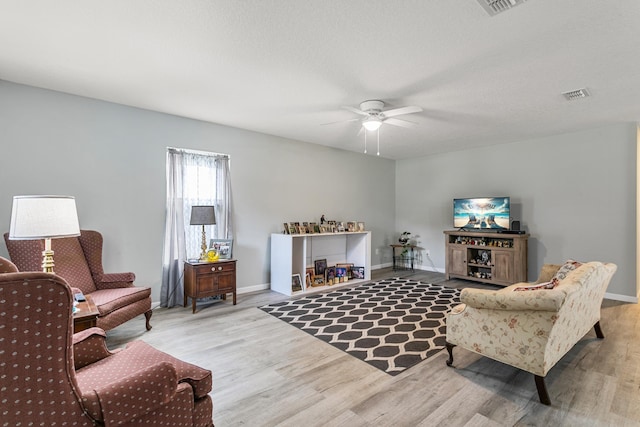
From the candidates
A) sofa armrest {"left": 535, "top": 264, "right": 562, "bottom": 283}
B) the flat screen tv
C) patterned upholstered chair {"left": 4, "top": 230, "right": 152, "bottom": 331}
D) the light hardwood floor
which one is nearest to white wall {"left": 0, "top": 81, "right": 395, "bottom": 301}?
patterned upholstered chair {"left": 4, "top": 230, "right": 152, "bottom": 331}

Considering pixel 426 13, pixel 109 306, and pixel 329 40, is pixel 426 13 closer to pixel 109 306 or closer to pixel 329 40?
pixel 329 40

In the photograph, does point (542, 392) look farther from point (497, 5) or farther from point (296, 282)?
point (296, 282)

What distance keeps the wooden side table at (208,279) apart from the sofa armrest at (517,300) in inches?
121

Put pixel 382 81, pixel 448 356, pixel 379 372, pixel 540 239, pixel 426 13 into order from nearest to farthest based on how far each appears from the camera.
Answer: pixel 426 13 → pixel 379 372 → pixel 448 356 → pixel 382 81 → pixel 540 239

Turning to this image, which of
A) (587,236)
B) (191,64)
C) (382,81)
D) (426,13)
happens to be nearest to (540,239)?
(587,236)

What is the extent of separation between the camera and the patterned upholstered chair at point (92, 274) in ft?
9.92

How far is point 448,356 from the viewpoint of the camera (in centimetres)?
284

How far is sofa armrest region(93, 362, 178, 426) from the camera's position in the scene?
1202 millimetres

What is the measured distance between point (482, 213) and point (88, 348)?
19.7 feet

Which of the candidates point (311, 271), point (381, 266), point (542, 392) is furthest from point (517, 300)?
point (381, 266)

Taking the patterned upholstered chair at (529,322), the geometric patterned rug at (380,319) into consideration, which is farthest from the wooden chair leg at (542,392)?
the geometric patterned rug at (380,319)

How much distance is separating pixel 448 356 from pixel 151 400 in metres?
2.48

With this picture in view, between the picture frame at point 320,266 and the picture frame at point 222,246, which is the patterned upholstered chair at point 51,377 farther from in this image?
the picture frame at point 320,266

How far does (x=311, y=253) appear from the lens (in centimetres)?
588
